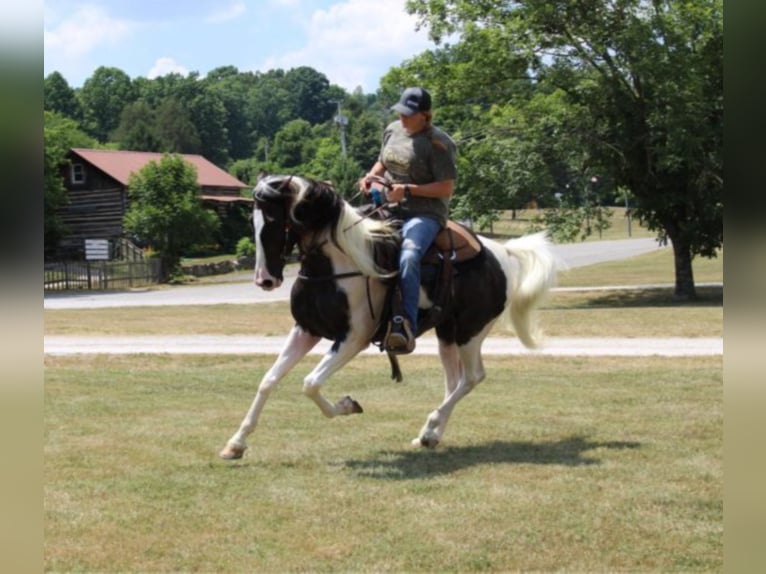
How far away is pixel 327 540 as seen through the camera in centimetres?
546

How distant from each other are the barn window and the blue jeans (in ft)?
171

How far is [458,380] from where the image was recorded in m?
8.86

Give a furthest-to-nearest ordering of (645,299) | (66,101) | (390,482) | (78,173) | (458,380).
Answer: (66,101), (78,173), (645,299), (458,380), (390,482)

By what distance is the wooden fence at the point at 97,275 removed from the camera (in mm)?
45125

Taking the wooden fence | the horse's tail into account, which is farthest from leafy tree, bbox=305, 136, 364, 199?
the horse's tail

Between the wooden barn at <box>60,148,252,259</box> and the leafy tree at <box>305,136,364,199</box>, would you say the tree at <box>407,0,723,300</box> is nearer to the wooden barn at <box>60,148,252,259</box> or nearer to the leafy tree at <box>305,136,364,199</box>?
the leafy tree at <box>305,136,364,199</box>

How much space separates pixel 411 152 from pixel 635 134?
21.4 m

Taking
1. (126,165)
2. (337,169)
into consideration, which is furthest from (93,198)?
(337,169)

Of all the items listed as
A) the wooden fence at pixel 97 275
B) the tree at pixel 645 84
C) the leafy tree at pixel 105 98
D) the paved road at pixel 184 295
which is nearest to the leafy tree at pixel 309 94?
the leafy tree at pixel 105 98

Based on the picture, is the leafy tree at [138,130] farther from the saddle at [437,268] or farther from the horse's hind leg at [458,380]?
the saddle at [437,268]

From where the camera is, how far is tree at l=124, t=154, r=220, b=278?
46062mm

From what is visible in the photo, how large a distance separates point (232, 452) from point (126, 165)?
53.2m

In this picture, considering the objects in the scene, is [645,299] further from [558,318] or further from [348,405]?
[348,405]

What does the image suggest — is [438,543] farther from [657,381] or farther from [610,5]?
[610,5]
